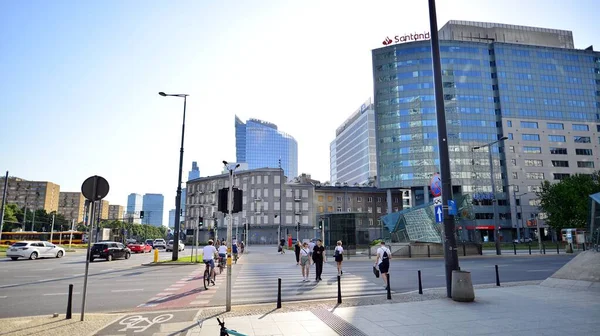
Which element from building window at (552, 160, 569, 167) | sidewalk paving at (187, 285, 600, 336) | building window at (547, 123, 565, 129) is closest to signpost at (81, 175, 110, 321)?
sidewalk paving at (187, 285, 600, 336)

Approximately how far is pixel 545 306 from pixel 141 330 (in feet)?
31.9

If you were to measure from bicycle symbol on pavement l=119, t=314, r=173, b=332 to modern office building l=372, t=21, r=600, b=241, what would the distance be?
7839 cm

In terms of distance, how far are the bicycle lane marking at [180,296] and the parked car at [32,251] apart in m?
Result: 24.9

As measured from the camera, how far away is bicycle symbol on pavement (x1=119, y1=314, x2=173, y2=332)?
7801mm

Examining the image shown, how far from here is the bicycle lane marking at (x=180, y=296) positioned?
10.5 m

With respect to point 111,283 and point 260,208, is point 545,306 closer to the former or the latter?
point 111,283

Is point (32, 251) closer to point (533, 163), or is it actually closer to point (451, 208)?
point (451, 208)

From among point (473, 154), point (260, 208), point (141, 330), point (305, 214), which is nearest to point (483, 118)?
point (473, 154)

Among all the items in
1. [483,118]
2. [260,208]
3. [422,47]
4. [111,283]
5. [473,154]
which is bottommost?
[111,283]

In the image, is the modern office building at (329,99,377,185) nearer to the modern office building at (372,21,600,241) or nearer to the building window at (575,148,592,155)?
the modern office building at (372,21,600,241)

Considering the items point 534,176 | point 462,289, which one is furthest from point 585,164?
point 462,289

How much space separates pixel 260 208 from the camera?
88625 millimetres

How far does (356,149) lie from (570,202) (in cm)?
8445

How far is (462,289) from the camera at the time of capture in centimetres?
970
